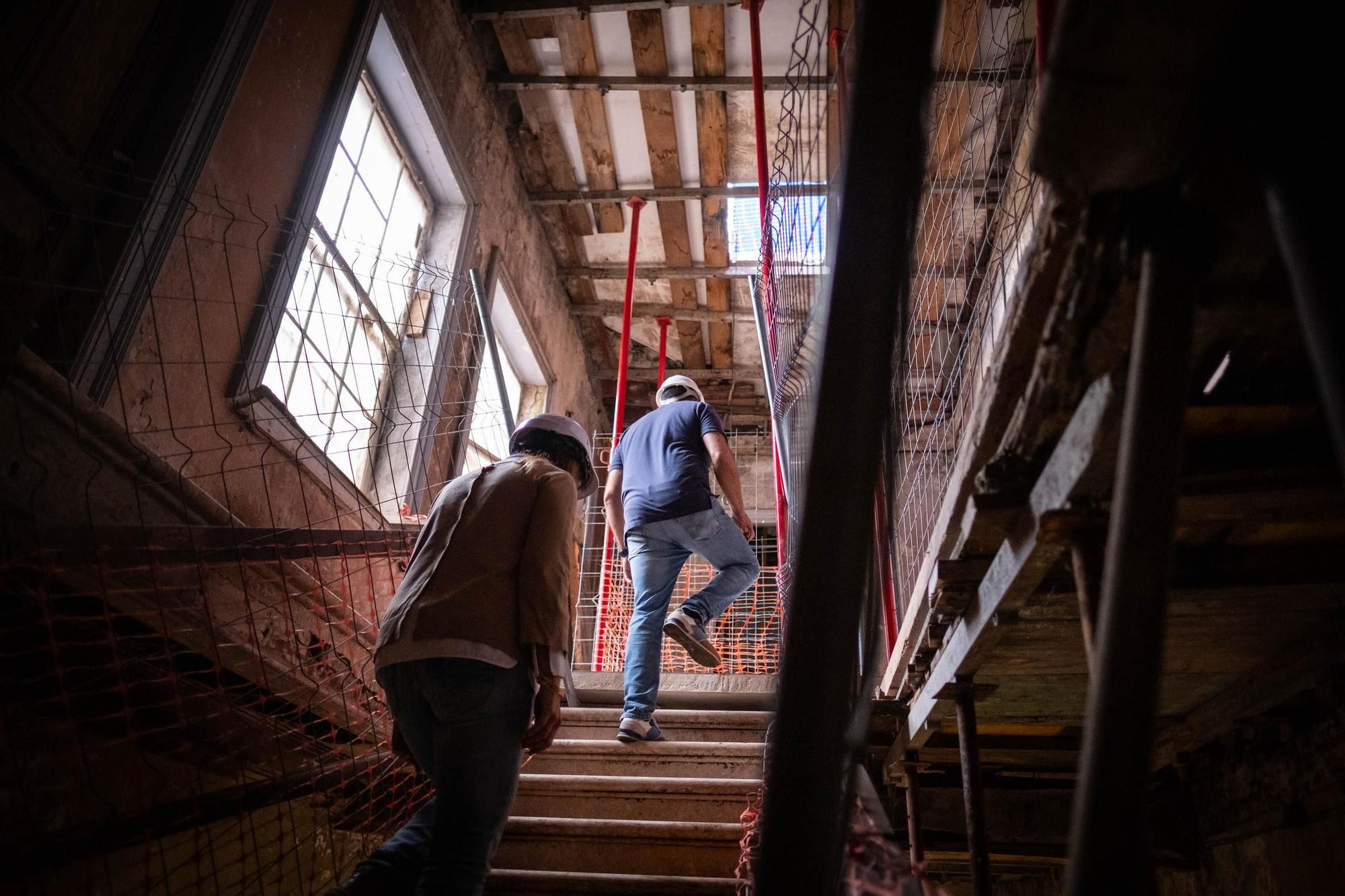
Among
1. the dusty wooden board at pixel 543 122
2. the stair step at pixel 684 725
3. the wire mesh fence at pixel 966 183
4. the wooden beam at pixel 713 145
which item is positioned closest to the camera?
the stair step at pixel 684 725

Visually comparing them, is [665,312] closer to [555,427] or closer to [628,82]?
[628,82]

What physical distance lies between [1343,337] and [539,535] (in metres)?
1.68

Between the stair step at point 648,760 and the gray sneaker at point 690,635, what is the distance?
332 mm

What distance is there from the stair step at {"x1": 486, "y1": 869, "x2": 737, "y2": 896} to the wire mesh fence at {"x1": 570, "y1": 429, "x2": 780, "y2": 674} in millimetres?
2756

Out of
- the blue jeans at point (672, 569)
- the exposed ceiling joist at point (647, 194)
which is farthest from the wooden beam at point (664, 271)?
the blue jeans at point (672, 569)

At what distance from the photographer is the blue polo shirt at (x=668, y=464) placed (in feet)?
11.7

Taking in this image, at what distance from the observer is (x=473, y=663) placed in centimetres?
189

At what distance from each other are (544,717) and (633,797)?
100 cm

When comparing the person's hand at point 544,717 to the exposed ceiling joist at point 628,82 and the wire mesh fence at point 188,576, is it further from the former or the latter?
the exposed ceiling joist at point 628,82

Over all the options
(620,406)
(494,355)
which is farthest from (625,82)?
(494,355)

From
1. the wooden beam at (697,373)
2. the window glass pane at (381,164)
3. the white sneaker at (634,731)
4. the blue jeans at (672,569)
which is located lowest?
the white sneaker at (634,731)

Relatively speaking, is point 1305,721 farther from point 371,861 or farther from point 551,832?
point 371,861

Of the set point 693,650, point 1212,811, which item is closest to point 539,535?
point 693,650

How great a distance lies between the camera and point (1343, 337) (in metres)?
0.61
